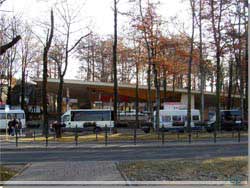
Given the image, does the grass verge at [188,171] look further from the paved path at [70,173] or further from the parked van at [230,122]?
the parked van at [230,122]

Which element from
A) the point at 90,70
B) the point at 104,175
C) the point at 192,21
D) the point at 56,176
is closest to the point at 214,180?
the point at 104,175

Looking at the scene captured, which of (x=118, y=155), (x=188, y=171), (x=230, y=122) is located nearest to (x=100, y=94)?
(x=230, y=122)

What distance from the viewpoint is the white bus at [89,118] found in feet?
169

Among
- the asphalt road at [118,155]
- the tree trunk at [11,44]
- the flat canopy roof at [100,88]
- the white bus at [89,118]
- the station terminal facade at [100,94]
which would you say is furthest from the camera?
the station terminal facade at [100,94]

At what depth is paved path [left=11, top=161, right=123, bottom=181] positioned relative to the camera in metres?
11.8

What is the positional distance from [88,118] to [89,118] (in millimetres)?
118

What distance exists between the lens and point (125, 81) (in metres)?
73.4

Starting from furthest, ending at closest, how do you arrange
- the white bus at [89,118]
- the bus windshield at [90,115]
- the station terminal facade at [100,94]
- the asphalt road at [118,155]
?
1. the station terminal facade at [100,94]
2. the bus windshield at [90,115]
3. the white bus at [89,118]
4. the asphalt road at [118,155]

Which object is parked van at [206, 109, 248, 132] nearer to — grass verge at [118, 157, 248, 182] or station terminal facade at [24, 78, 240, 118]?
station terminal facade at [24, 78, 240, 118]

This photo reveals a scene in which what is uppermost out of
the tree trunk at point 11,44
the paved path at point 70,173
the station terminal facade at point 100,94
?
the station terminal facade at point 100,94

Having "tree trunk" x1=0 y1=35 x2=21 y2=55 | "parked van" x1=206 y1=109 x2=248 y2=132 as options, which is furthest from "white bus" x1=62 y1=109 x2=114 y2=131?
"tree trunk" x1=0 y1=35 x2=21 y2=55

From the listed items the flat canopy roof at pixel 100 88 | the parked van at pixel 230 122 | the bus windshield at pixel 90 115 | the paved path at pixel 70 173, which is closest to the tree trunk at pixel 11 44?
the paved path at pixel 70 173

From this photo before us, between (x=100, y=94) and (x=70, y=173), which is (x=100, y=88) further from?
(x=70, y=173)

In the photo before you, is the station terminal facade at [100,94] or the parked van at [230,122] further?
the station terminal facade at [100,94]
